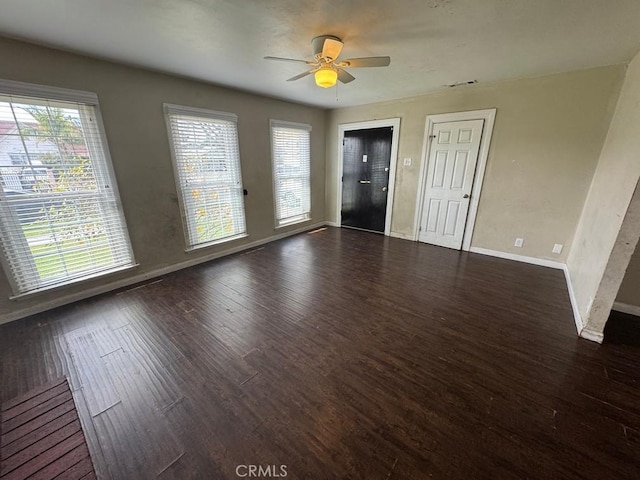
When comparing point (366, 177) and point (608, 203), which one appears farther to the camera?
point (366, 177)

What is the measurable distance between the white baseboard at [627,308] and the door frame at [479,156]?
5.56 ft

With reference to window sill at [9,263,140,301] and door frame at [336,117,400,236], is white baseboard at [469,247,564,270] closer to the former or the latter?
door frame at [336,117,400,236]

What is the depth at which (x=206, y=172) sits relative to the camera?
11.3 ft

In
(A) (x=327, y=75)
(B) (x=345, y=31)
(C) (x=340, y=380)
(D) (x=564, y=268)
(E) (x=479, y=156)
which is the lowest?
(C) (x=340, y=380)

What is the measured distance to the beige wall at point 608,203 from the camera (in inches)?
74.7

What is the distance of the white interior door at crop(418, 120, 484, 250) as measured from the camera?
12.1ft

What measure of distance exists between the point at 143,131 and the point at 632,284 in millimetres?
5275

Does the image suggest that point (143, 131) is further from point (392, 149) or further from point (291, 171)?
point (392, 149)

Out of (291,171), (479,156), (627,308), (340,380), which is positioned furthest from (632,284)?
(291,171)

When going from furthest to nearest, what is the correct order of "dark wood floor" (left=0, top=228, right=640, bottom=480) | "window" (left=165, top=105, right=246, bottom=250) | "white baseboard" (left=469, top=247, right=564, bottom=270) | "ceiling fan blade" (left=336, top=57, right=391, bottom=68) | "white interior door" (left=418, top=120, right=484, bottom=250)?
"white interior door" (left=418, top=120, right=484, bottom=250)
"white baseboard" (left=469, top=247, right=564, bottom=270)
"window" (left=165, top=105, right=246, bottom=250)
"ceiling fan blade" (left=336, top=57, right=391, bottom=68)
"dark wood floor" (left=0, top=228, right=640, bottom=480)

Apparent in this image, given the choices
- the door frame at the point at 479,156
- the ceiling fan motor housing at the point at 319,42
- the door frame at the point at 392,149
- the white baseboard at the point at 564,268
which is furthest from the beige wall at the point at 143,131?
the white baseboard at the point at 564,268

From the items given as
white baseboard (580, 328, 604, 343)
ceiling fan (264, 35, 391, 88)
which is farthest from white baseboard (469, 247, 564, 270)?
ceiling fan (264, 35, 391, 88)

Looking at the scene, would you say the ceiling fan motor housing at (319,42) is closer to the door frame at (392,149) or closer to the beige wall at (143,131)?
the beige wall at (143,131)

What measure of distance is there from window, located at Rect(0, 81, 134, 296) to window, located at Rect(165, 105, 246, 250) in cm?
74
